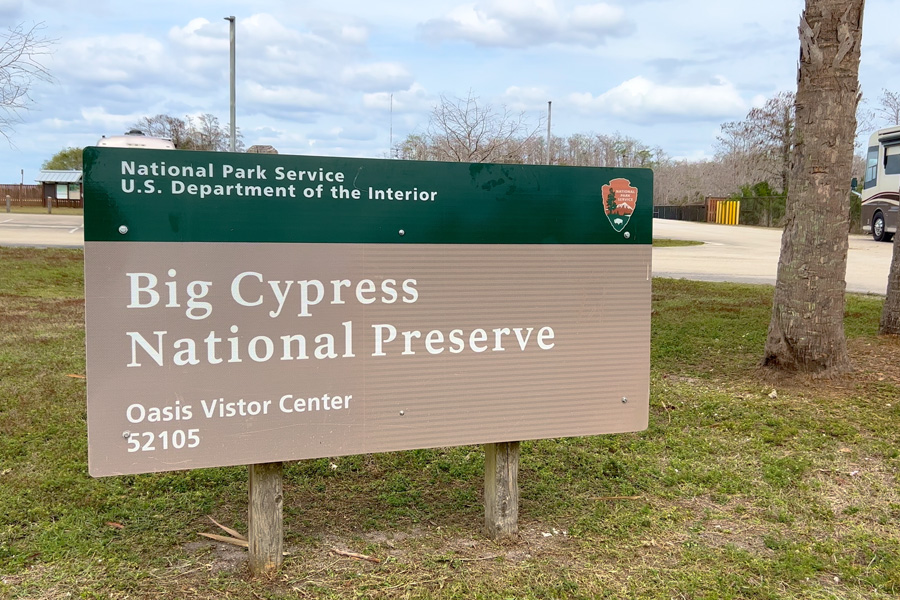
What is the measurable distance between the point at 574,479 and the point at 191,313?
2270mm

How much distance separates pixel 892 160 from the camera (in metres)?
22.2

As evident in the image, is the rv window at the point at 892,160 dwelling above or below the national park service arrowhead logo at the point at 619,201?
above

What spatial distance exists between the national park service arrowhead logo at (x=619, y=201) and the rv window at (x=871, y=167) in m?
23.3

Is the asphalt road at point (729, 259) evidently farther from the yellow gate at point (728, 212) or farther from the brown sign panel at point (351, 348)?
the yellow gate at point (728, 212)

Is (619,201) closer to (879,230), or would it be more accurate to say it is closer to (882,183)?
(882,183)

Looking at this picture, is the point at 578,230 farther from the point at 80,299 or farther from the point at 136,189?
the point at 80,299

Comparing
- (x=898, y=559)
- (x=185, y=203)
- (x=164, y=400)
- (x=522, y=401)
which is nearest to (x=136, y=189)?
(x=185, y=203)

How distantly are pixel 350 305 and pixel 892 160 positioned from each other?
23.6m

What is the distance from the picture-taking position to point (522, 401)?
310cm

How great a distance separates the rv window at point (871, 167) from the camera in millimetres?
23109

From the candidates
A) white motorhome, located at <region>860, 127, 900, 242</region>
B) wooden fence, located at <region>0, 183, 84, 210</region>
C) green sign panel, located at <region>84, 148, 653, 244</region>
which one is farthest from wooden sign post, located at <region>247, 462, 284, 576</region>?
wooden fence, located at <region>0, 183, 84, 210</region>

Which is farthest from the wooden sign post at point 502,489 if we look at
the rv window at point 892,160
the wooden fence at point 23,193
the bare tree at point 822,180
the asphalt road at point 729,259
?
the wooden fence at point 23,193

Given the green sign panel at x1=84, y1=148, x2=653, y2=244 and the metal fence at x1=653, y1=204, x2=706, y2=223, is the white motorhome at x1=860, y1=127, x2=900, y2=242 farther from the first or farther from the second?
the metal fence at x1=653, y1=204, x2=706, y2=223

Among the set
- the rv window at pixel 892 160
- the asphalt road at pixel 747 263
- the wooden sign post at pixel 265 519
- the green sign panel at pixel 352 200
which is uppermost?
the rv window at pixel 892 160
